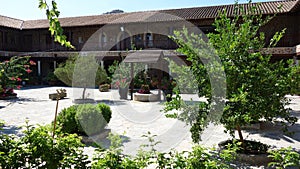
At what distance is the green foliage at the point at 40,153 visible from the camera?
9.74 feet

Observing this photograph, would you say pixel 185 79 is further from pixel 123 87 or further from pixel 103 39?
pixel 103 39

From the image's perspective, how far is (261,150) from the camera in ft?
19.0

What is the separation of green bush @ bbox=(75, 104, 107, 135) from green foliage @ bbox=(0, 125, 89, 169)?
3.62 metres

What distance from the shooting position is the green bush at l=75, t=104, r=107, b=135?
22.6 feet

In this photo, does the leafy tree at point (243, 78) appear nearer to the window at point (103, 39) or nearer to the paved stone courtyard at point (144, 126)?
the paved stone courtyard at point (144, 126)

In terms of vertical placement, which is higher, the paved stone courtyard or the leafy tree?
the leafy tree

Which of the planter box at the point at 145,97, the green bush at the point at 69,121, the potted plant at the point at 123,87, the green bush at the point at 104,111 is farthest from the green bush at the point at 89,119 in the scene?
the potted plant at the point at 123,87

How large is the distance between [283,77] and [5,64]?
11.5m

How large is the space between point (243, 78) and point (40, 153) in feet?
Result: 13.2

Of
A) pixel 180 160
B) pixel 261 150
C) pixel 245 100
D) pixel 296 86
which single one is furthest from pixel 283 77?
pixel 180 160

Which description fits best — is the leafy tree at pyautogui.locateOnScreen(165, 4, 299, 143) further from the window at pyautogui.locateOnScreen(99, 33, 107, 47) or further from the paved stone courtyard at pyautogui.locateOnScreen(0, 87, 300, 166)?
the window at pyautogui.locateOnScreen(99, 33, 107, 47)

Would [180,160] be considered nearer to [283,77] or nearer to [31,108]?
[283,77]

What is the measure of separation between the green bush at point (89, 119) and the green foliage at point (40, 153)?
3615 millimetres

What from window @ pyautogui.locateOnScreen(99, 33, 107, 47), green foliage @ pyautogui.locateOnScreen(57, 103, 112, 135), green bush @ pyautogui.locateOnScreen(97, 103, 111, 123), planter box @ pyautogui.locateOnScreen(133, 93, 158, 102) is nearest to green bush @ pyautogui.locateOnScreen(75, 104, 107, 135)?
green foliage @ pyautogui.locateOnScreen(57, 103, 112, 135)
